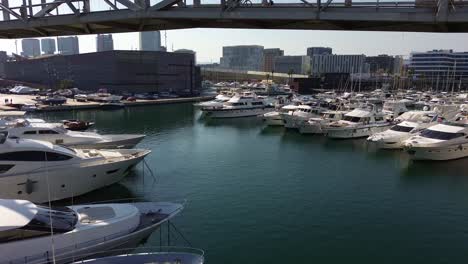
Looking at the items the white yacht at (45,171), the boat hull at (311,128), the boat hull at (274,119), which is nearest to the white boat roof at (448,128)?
the boat hull at (311,128)

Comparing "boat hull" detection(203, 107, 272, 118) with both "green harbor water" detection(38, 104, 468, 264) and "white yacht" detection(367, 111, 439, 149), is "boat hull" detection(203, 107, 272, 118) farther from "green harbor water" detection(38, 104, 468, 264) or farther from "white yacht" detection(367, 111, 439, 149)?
"white yacht" detection(367, 111, 439, 149)

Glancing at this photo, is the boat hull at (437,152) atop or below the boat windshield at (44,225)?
below

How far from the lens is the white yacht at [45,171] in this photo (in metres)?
22.7

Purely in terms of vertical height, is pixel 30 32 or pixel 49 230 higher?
pixel 30 32

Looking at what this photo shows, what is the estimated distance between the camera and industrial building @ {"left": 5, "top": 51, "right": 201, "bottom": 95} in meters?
123

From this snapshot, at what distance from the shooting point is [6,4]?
25797 mm

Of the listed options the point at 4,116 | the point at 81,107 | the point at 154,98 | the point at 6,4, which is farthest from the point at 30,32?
the point at 154,98

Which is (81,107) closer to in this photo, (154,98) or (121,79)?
(154,98)

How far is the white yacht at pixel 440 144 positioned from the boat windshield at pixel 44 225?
33.2 metres

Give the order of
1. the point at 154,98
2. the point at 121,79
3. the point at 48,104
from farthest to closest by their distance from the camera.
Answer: the point at 121,79 < the point at 154,98 < the point at 48,104

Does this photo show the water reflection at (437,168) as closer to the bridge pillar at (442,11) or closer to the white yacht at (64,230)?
the bridge pillar at (442,11)

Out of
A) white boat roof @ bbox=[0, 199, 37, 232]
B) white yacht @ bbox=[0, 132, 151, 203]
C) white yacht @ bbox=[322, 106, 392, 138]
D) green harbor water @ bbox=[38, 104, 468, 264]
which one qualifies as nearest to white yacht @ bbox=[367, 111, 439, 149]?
green harbor water @ bbox=[38, 104, 468, 264]

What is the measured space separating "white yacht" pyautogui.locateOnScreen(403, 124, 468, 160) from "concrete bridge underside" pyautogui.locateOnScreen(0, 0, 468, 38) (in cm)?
2153

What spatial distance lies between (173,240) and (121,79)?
11028 cm
